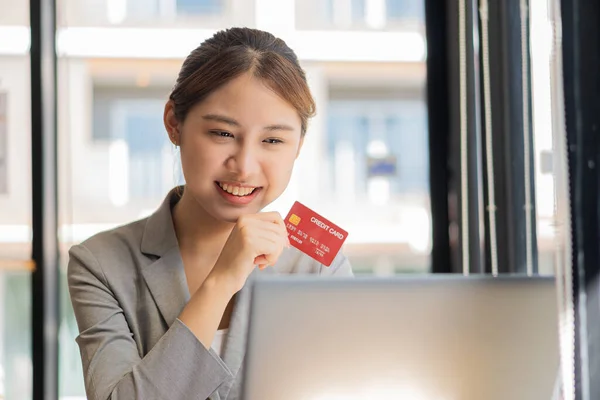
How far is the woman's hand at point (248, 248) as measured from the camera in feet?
3.43

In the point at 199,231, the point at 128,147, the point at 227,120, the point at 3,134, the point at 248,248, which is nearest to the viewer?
the point at 248,248

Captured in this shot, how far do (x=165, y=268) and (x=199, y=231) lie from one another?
10 cm

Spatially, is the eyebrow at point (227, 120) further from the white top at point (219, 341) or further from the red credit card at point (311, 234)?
the white top at point (219, 341)

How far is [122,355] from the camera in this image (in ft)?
3.49

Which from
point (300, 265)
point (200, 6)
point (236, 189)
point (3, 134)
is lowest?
point (300, 265)

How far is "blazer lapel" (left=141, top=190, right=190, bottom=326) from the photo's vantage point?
1165mm

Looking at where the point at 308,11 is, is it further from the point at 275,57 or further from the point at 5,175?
the point at 275,57

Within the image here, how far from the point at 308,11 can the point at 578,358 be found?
4.03 meters

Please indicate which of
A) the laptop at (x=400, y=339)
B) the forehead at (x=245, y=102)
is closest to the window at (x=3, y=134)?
the forehead at (x=245, y=102)

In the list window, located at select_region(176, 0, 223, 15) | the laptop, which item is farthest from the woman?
window, located at select_region(176, 0, 223, 15)

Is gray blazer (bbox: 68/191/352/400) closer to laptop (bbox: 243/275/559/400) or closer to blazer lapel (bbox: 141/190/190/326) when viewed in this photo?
blazer lapel (bbox: 141/190/190/326)

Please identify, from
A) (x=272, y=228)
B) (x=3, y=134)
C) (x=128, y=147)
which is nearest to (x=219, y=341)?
(x=272, y=228)

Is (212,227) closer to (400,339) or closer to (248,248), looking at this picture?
(248,248)

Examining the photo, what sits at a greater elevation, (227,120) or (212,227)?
(227,120)
